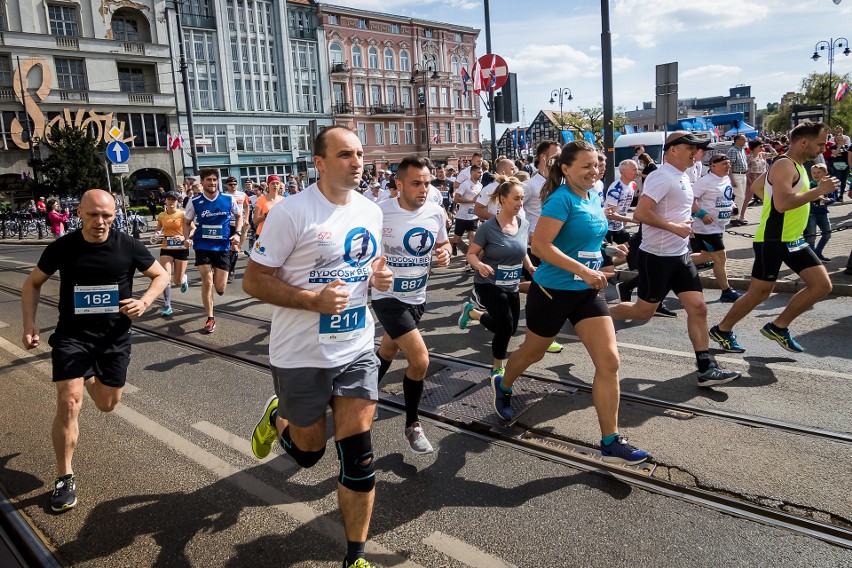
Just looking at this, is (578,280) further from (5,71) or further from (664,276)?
(5,71)

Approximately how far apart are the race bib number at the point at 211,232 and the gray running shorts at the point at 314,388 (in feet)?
19.0

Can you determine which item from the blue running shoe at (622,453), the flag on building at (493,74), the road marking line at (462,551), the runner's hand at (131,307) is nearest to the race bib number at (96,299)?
the runner's hand at (131,307)

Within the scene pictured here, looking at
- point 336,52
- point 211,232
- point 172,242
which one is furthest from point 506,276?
point 336,52

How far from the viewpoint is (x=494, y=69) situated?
531 inches

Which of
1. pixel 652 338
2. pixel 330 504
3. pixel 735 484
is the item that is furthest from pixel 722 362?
pixel 330 504

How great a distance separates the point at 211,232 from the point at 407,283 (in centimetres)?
482

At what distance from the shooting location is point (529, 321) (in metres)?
4.18

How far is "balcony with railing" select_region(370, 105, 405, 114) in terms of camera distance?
5964cm

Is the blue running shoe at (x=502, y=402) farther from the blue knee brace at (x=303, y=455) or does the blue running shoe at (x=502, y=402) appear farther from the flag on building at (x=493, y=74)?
the flag on building at (x=493, y=74)

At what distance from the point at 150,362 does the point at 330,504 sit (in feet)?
13.1

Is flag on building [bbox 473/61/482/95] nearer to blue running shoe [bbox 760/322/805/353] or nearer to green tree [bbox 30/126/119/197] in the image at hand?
blue running shoe [bbox 760/322/805/353]

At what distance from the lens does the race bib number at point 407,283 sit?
4.34 metres

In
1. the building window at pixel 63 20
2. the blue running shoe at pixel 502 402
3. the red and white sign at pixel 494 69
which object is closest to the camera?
the blue running shoe at pixel 502 402

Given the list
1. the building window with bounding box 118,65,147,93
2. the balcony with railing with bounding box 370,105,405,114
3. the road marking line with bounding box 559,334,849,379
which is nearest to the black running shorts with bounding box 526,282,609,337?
the road marking line with bounding box 559,334,849,379
